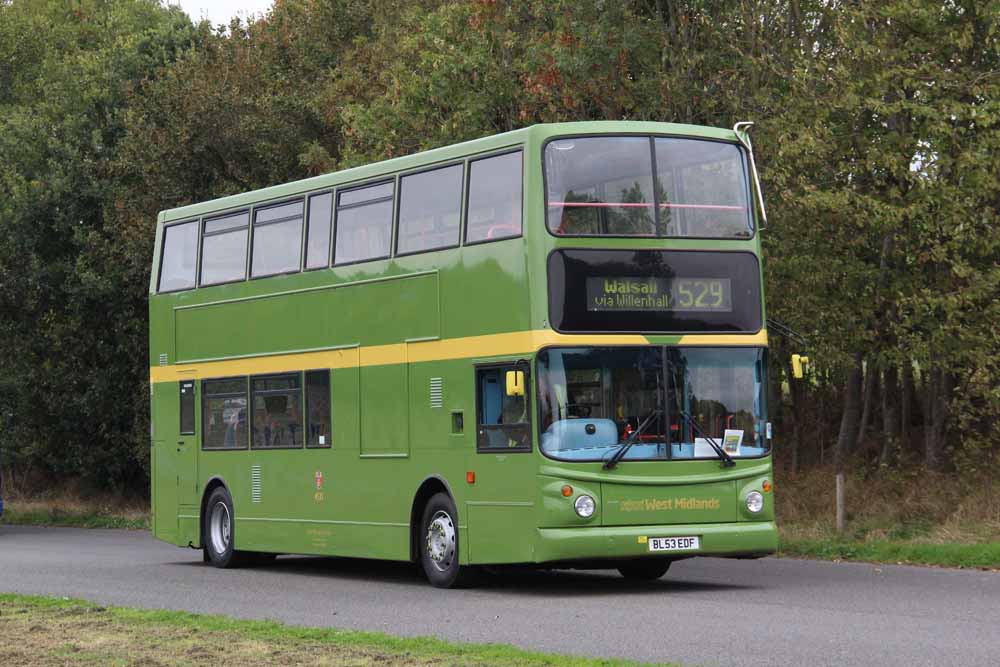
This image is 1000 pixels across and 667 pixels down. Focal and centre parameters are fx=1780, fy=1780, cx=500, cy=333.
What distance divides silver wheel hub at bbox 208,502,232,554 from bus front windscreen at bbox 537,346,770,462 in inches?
297

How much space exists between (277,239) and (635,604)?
761cm

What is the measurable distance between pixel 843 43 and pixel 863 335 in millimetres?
3862

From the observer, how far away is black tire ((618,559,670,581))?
18969 millimetres

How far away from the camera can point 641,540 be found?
16.9m

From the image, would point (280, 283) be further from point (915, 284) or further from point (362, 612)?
point (915, 284)

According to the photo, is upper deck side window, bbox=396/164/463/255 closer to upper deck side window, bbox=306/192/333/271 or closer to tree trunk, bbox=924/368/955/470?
upper deck side window, bbox=306/192/333/271

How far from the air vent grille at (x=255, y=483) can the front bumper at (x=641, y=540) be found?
6261mm

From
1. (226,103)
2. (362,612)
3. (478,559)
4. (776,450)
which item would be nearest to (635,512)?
(478,559)

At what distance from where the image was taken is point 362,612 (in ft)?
51.7

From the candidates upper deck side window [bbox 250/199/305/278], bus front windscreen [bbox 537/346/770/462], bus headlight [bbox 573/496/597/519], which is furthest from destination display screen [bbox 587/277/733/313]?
upper deck side window [bbox 250/199/305/278]

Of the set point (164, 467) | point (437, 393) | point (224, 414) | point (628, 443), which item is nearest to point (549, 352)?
point (628, 443)

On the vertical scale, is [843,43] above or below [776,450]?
above

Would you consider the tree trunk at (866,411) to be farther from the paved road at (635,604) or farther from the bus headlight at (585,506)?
the bus headlight at (585,506)

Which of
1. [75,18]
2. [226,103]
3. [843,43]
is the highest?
[75,18]
